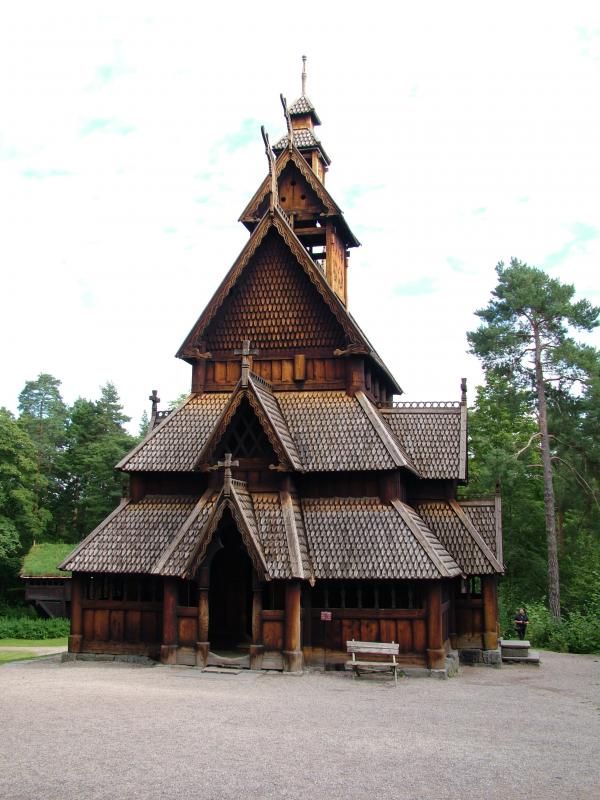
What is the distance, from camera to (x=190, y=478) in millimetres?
20078

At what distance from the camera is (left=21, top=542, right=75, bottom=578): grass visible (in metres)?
40.7

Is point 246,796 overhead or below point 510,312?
below

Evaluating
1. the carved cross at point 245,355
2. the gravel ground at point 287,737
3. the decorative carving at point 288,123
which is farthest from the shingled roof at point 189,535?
the decorative carving at point 288,123

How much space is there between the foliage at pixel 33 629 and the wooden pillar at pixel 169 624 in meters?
22.4

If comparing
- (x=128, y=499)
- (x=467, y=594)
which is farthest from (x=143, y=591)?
(x=467, y=594)

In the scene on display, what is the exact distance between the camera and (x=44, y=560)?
140 feet

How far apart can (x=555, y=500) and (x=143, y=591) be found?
79.4 feet

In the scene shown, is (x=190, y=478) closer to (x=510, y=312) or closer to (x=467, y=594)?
(x=467, y=594)

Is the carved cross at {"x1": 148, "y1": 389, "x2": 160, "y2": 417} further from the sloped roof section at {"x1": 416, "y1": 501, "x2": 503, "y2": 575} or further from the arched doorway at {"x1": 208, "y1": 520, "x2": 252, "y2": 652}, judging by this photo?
the sloped roof section at {"x1": 416, "y1": 501, "x2": 503, "y2": 575}

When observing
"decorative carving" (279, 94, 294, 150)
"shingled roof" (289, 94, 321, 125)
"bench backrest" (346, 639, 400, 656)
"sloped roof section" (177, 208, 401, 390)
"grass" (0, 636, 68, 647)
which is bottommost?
"grass" (0, 636, 68, 647)

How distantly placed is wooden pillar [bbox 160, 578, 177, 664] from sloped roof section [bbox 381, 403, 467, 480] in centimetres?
723

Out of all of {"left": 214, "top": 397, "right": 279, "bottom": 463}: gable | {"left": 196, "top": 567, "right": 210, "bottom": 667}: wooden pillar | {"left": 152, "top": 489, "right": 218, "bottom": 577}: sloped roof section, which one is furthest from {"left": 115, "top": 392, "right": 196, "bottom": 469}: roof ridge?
{"left": 196, "top": 567, "right": 210, "bottom": 667}: wooden pillar

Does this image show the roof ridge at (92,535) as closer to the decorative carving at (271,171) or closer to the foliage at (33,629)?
the decorative carving at (271,171)

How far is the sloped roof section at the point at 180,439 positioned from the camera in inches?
778
